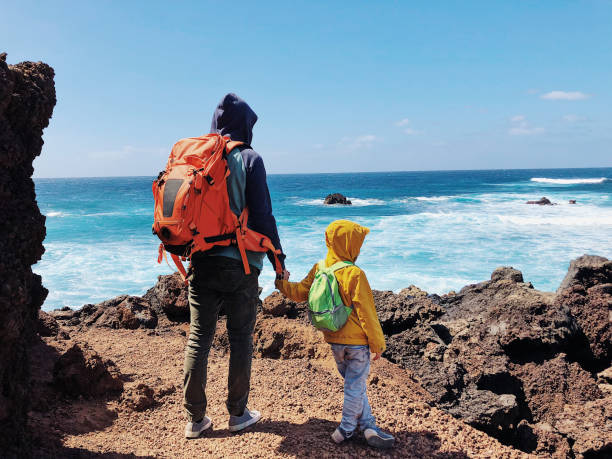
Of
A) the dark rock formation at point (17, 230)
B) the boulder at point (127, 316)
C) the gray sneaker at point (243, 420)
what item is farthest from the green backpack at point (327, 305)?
the boulder at point (127, 316)

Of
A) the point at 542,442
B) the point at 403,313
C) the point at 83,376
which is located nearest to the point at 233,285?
the point at 83,376

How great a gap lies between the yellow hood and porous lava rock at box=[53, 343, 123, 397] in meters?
1.96

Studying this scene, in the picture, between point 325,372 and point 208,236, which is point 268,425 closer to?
point 325,372

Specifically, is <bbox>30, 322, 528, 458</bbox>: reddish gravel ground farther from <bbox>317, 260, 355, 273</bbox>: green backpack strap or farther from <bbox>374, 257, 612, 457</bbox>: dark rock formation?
<bbox>317, 260, 355, 273</bbox>: green backpack strap

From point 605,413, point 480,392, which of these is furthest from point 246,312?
point 605,413

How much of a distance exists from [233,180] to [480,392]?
8.19 ft

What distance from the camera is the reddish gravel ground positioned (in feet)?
8.42

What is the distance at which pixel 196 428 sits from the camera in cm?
272

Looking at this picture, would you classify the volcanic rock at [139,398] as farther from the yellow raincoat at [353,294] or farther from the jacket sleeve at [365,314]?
the jacket sleeve at [365,314]

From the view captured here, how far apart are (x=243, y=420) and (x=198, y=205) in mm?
1434

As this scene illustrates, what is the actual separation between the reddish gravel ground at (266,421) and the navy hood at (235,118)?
187 cm

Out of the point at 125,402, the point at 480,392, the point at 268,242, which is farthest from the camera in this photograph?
the point at 480,392

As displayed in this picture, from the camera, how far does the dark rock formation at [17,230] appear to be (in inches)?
77.5

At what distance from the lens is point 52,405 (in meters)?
2.96
